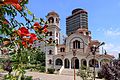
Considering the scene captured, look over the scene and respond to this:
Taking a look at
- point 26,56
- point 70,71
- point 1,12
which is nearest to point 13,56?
point 26,56

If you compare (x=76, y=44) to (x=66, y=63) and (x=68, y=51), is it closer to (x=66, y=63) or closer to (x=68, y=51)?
(x=68, y=51)

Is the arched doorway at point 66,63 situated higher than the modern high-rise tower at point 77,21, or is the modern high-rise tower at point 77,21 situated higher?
the modern high-rise tower at point 77,21

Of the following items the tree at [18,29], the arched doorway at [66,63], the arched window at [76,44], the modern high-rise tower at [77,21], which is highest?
the modern high-rise tower at [77,21]

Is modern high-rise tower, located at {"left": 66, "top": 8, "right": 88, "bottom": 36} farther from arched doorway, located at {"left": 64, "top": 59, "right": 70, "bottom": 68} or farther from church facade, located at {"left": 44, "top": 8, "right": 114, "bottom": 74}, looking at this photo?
arched doorway, located at {"left": 64, "top": 59, "right": 70, "bottom": 68}

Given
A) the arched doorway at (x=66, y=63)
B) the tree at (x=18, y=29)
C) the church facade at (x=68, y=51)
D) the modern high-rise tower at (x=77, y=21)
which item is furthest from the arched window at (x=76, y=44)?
the modern high-rise tower at (x=77, y=21)

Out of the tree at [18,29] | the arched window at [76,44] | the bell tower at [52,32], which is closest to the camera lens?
the tree at [18,29]

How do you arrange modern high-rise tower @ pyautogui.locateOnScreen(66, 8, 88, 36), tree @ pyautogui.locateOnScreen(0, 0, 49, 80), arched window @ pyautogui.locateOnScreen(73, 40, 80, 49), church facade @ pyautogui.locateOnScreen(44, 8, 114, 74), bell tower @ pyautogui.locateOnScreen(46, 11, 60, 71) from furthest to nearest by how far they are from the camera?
modern high-rise tower @ pyautogui.locateOnScreen(66, 8, 88, 36) < arched window @ pyautogui.locateOnScreen(73, 40, 80, 49) < bell tower @ pyautogui.locateOnScreen(46, 11, 60, 71) < church facade @ pyautogui.locateOnScreen(44, 8, 114, 74) < tree @ pyautogui.locateOnScreen(0, 0, 49, 80)

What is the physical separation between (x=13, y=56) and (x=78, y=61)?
4805 centimetres

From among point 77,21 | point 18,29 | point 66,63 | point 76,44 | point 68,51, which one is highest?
point 77,21

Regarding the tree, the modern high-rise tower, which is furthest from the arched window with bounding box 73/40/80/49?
the modern high-rise tower

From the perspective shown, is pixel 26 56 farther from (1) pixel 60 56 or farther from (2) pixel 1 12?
(1) pixel 60 56

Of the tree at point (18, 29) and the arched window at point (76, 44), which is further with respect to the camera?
the arched window at point (76, 44)

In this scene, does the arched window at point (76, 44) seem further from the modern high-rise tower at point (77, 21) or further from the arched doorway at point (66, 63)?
the modern high-rise tower at point (77, 21)

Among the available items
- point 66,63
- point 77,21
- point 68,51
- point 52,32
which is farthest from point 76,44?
point 77,21
